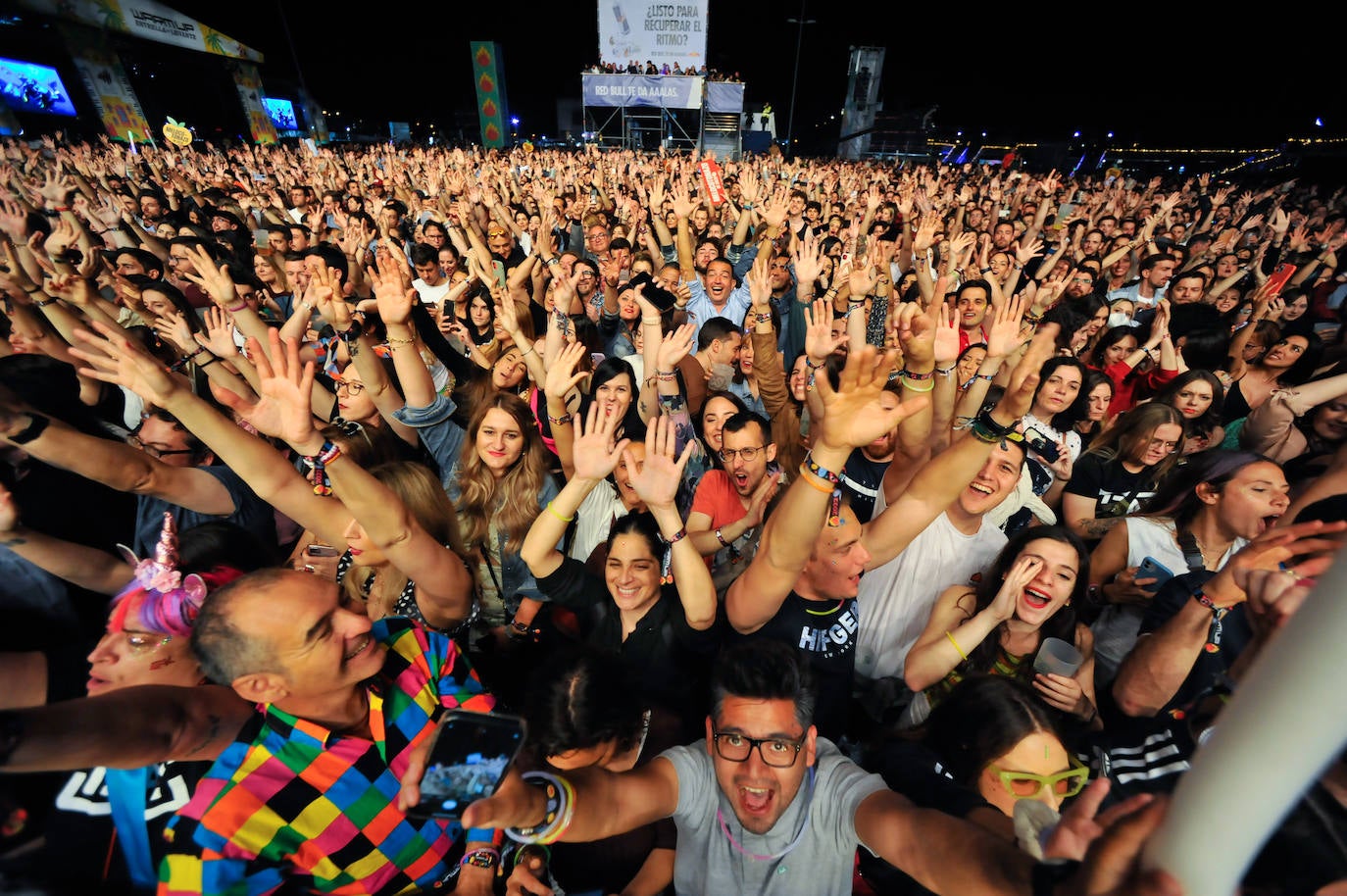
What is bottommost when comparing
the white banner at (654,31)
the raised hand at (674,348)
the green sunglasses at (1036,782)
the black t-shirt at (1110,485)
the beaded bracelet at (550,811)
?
the black t-shirt at (1110,485)

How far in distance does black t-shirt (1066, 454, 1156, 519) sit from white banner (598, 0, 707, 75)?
2233 cm

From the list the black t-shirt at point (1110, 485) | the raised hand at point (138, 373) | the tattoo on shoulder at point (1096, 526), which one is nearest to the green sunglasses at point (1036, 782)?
the tattoo on shoulder at point (1096, 526)

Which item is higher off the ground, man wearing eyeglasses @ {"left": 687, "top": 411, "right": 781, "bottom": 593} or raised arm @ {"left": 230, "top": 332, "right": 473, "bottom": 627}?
raised arm @ {"left": 230, "top": 332, "right": 473, "bottom": 627}

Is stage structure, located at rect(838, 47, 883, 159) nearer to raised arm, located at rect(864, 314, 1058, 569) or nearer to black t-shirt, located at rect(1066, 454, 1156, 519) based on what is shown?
black t-shirt, located at rect(1066, 454, 1156, 519)

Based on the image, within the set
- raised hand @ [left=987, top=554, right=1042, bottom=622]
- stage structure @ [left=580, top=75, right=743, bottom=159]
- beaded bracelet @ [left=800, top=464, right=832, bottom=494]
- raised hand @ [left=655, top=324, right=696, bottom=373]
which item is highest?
stage structure @ [left=580, top=75, right=743, bottom=159]

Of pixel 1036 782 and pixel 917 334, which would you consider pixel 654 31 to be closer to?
pixel 917 334

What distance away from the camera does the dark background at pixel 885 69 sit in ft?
69.3

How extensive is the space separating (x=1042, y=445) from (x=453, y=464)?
11.0 ft

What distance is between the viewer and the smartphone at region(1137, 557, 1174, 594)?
219cm

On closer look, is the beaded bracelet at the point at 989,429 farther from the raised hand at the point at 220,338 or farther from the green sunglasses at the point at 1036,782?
the raised hand at the point at 220,338

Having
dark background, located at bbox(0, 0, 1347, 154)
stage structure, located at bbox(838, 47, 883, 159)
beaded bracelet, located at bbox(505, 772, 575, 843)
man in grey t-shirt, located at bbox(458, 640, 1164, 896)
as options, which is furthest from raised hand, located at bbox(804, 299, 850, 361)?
stage structure, located at bbox(838, 47, 883, 159)

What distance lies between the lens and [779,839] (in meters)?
1.54

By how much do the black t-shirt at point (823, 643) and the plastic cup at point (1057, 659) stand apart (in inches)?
25.5

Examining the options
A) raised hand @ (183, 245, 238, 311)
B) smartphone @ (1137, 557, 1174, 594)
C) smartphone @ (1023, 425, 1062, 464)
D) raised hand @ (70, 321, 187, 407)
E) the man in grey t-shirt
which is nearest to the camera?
the man in grey t-shirt
